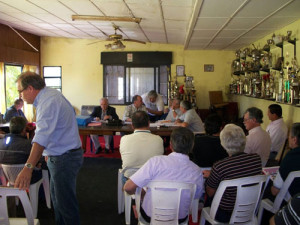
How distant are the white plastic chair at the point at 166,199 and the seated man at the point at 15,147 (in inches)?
60.1

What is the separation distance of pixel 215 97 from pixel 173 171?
6849 mm

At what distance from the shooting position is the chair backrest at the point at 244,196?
2.08 meters

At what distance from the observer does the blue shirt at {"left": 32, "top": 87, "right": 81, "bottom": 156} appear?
213cm

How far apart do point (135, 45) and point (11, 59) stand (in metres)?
3.48

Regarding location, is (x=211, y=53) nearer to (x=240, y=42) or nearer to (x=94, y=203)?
(x=240, y=42)

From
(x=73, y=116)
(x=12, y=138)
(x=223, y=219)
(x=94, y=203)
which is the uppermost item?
(x=73, y=116)

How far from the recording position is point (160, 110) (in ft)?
21.4

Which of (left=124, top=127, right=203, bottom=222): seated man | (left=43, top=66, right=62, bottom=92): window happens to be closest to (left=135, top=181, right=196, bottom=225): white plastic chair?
(left=124, top=127, right=203, bottom=222): seated man

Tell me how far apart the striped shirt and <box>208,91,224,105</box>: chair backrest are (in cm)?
635

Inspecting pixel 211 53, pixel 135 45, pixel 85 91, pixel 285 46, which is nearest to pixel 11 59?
pixel 85 91

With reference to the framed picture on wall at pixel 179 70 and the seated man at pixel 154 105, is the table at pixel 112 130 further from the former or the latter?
the framed picture on wall at pixel 179 70

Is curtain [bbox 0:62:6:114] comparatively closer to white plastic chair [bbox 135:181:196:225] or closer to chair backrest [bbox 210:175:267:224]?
white plastic chair [bbox 135:181:196:225]

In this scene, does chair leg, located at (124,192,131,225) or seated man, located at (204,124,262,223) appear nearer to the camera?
seated man, located at (204,124,262,223)

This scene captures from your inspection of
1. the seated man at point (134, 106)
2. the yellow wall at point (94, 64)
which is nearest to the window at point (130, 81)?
the yellow wall at point (94, 64)
